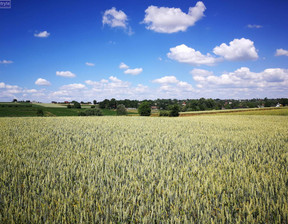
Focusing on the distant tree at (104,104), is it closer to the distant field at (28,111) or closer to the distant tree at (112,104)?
the distant tree at (112,104)

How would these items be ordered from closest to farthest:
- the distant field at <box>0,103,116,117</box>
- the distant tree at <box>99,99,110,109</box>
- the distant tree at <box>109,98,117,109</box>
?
the distant field at <box>0,103,116,117</box>
the distant tree at <box>99,99,110,109</box>
the distant tree at <box>109,98,117,109</box>

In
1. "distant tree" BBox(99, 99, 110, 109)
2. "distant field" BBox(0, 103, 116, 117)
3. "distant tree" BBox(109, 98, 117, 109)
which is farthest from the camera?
"distant tree" BBox(109, 98, 117, 109)

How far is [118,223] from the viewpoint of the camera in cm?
237

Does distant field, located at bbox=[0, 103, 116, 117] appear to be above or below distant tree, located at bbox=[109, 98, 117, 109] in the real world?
below

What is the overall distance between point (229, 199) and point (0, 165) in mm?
5547

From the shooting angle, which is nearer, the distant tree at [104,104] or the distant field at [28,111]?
the distant field at [28,111]

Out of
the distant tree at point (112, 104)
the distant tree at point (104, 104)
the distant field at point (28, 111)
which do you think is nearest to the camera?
the distant field at point (28, 111)

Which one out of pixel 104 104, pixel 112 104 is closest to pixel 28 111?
pixel 104 104

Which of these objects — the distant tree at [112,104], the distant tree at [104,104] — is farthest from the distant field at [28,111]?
the distant tree at [112,104]

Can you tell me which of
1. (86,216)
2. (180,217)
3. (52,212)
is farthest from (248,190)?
(52,212)

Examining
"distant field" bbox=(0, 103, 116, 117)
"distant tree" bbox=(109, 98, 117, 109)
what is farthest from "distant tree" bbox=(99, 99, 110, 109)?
"distant field" bbox=(0, 103, 116, 117)

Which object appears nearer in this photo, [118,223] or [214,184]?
[118,223]

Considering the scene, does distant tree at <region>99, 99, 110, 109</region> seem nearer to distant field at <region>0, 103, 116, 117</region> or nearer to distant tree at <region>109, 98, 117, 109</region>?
distant tree at <region>109, 98, 117, 109</region>

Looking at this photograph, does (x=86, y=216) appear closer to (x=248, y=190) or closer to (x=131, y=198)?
(x=131, y=198)
